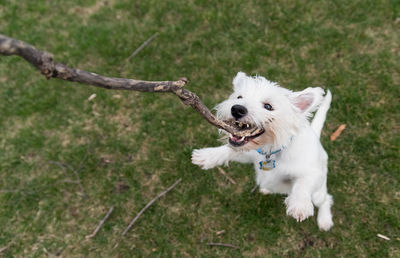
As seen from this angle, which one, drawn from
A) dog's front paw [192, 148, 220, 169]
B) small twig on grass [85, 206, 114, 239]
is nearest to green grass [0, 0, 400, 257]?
small twig on grass [85, 206, 114, 239]

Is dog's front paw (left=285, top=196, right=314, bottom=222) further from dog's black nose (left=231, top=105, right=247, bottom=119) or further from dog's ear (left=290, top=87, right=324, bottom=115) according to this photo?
dog's black nose (left=231, top=105, right=247, bottom=119)

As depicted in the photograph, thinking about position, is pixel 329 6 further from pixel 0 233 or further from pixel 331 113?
pixel 0 233

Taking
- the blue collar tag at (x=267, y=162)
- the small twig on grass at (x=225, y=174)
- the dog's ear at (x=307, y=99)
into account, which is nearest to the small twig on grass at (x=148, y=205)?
the small twig on grass at (x=225, y=174)

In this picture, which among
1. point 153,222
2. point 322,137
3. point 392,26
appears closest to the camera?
point 153,222

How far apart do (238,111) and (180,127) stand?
2.46 m

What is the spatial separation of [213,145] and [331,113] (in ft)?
6.33

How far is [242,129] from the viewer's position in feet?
9.39

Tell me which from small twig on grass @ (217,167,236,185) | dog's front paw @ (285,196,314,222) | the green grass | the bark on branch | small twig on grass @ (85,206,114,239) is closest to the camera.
Answer: the bark on branch

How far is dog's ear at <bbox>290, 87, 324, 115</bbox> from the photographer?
2.88 metres

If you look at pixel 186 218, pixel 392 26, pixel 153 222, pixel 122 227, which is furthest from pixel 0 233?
pixel 392 26

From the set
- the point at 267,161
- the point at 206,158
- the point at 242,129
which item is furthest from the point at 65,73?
the point at 206,158

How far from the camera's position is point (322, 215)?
13.8 ft

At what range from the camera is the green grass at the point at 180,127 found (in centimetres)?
439

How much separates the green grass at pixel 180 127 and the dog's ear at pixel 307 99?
193cm
